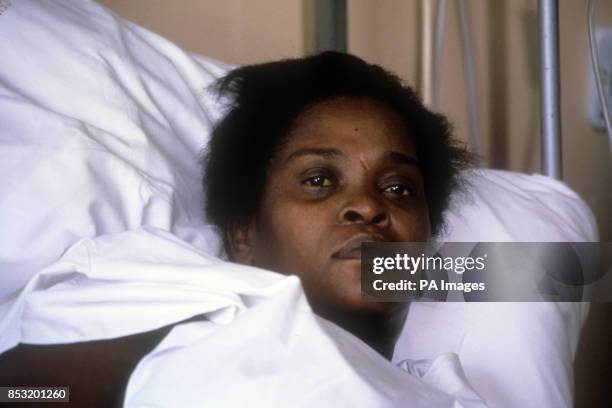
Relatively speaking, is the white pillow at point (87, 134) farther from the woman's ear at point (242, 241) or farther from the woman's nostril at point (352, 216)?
the woman's nostril at point (352, 216)

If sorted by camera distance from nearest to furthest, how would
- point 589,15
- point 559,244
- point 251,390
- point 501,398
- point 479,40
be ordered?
point 251,390
point 501,398
point 559,244
point 589,15
point 479,40

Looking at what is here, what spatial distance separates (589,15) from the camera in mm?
970

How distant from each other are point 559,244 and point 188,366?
1.89ft

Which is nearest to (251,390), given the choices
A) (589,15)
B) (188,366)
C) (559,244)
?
(188,366)

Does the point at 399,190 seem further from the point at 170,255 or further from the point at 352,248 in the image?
the point at 170,255

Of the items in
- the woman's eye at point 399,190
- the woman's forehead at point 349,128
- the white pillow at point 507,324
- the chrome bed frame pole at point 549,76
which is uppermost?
the chrome bed frame pole at point 549,76

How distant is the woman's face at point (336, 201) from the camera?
0.63 meters

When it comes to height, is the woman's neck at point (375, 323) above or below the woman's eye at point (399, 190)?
below

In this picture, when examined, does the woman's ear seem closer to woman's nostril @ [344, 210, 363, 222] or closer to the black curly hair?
the black curly hair

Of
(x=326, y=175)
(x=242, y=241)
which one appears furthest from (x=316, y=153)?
(x=242, y=241)

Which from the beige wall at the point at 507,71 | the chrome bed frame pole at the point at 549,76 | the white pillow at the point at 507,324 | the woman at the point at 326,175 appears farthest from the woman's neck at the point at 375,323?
the beige wall at the point at 507,71

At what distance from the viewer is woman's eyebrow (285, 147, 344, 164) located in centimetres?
69

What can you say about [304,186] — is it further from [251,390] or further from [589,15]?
[589,15]

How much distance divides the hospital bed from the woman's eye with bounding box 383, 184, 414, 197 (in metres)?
0.17
